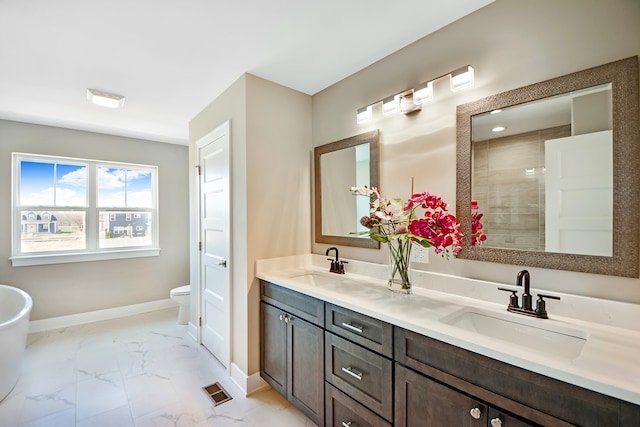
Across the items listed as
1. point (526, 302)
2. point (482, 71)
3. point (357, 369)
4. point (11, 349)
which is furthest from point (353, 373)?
point (11, 349)

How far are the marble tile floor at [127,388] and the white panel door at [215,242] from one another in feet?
0.82

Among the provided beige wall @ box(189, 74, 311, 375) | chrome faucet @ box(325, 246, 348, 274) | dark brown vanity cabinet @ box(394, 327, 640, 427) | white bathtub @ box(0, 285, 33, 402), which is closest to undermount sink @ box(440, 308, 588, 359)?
dark brown vanity cabinet @ box(394, 327, 640, 427)

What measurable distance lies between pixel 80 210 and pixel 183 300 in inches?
68.2

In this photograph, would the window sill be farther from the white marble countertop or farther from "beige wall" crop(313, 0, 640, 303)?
"beige wall" crop(313, 0, 640, 303)

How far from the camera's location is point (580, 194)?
4.15ft

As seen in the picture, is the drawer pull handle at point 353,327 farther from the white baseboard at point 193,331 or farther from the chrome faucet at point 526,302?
the white baseboard at point 193,331

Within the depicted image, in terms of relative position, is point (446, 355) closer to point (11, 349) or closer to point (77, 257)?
point (11, 349)

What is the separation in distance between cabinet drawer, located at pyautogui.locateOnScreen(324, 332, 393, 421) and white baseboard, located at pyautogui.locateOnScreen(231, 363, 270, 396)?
0.83m

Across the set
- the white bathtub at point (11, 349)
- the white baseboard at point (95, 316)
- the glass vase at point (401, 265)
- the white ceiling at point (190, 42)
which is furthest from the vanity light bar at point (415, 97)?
the white baseboard at point (95, 316)

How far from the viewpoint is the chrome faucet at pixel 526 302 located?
4.14 feet

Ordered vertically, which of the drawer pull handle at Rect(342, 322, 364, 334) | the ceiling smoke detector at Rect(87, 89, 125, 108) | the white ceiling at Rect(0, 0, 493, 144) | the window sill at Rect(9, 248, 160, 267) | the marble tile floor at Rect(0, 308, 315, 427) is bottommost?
the marble tile floor at Rect(0, 308, 315, 427)

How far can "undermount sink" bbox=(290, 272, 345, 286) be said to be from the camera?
208 centimetres

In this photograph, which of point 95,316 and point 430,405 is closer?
point 430,405

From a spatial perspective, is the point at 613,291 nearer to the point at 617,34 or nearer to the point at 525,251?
the point at 525,251
